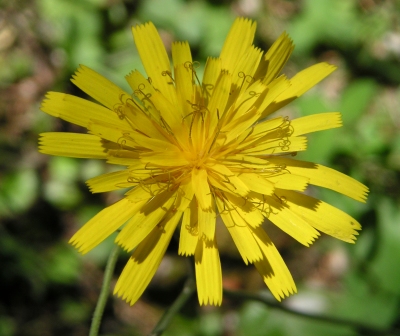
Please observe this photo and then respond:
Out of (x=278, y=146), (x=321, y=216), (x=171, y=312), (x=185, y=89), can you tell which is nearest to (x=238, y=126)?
(x=278, y=146)

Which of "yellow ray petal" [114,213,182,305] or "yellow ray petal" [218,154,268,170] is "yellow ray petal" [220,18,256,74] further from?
"yellow ray petal" [114,213,182,305]

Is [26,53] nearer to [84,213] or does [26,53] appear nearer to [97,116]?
[84,213]

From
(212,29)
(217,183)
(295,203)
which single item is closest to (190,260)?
(217,183)

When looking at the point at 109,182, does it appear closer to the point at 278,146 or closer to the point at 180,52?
the point at 180,52

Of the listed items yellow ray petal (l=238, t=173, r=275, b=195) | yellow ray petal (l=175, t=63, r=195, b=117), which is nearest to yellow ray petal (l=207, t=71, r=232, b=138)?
yellow ray petal (l=175, t=63, r=195, b=117)

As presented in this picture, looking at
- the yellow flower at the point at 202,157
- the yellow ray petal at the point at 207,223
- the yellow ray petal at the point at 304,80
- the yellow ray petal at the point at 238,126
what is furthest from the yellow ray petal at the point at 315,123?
the yellow ray petal at the point at 207,223

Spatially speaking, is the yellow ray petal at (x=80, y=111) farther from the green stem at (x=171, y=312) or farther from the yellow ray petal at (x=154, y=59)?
the green stem at (x=171, y=312)
